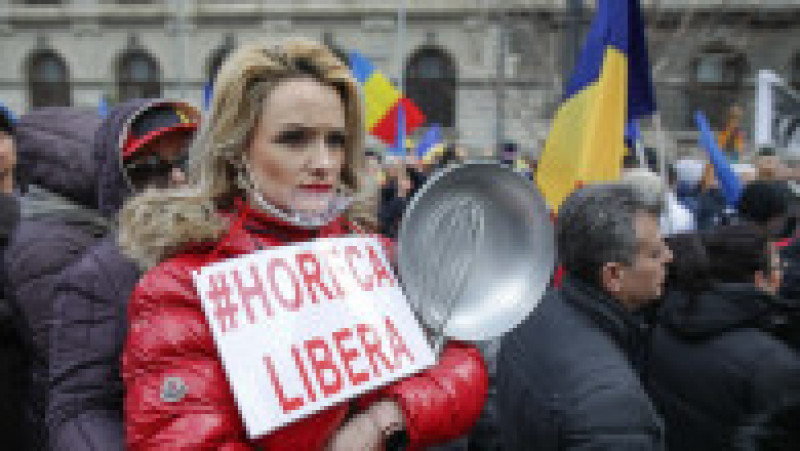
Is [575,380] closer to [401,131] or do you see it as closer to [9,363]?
[9,363]

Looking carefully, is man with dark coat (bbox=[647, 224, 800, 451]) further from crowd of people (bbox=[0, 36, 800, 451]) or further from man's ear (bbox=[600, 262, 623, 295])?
man's ear (bbox=[600, 262, 623, 295])

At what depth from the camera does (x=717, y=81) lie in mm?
22125

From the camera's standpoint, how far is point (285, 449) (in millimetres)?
1256

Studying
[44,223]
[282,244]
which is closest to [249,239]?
[282,244]

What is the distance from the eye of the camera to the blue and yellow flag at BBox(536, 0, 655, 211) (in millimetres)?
3199

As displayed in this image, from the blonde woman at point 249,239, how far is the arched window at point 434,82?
22.0 meters

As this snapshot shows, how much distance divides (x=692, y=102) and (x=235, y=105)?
22.2 meters

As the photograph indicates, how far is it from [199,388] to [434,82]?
22828mm

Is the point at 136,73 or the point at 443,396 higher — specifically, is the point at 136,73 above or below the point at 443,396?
above

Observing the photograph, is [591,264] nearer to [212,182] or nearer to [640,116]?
[212,182]

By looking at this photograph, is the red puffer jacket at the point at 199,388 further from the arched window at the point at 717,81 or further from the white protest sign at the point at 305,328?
the arched window at the point at 717,81

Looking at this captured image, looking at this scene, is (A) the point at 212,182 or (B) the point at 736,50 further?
(B) the point at 736,50

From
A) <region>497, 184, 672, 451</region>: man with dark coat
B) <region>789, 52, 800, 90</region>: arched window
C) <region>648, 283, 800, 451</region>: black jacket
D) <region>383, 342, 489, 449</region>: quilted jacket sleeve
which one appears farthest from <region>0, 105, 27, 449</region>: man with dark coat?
<region>789, 52, 800, 90</region>: arched window

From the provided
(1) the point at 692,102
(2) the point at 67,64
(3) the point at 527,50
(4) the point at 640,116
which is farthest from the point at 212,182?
(2) the point at 67,64
